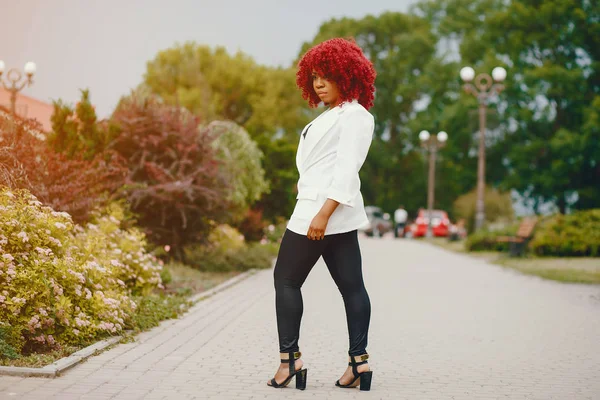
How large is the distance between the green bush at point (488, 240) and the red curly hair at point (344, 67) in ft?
65.5

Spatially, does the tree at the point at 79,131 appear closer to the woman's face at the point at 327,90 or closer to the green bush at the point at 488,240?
the woman's face at the point at 327,90

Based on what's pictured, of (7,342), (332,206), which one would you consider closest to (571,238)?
(332,206)

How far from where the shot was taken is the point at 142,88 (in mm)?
14250

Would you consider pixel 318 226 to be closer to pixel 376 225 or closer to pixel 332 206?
pixel 332 206

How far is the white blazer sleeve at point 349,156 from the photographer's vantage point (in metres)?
5.05

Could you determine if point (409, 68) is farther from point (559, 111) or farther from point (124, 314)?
point (124, 314)

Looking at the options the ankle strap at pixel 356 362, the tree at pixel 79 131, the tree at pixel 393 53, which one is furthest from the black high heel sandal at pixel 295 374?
the tree at pixel 393 53

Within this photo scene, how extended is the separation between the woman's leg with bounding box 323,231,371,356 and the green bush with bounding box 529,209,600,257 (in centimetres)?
1783

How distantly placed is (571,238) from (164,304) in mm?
15654

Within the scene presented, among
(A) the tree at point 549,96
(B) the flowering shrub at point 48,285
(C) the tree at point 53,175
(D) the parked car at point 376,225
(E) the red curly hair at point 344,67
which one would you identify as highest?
(A) the tree at point 549,96

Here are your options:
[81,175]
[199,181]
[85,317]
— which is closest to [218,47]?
[199,181]

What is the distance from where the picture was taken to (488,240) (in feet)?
82.7

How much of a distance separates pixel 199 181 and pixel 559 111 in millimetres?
A: 33157

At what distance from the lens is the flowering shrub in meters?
6.05
